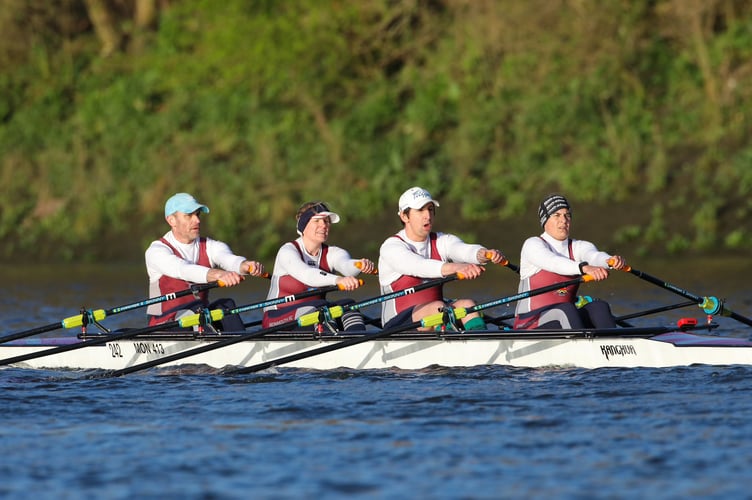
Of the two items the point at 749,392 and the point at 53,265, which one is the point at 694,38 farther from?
the point at 749,392

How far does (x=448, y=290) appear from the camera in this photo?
2411 cm

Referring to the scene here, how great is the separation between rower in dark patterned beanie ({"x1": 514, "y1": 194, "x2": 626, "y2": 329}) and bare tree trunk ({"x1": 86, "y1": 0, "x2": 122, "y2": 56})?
2677 centimetres

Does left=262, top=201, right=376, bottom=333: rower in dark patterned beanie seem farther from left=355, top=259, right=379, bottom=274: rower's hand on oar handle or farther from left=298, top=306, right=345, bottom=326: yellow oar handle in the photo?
left=298, top=306, right=345, bottom=326: yellow oar handle

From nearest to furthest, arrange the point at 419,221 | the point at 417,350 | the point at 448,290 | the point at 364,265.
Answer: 1. the point at 417,350
2. the point at 419,221
3. the point at 364,265
4. the point at 448,290

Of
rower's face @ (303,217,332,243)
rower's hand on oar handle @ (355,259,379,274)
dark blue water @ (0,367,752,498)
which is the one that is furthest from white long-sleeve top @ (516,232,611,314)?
rower's face @ (303,217,332,243)

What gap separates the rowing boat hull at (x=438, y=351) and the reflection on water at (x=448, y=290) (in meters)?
4.68

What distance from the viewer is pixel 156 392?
12.6m

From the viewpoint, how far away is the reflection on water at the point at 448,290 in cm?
2014

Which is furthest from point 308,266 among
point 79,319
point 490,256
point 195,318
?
point 79,319

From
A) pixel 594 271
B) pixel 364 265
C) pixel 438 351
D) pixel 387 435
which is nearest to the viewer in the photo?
pixel 387 435

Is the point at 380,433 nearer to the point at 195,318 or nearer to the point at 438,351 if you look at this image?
the point at 438,351

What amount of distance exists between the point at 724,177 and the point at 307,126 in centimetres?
990

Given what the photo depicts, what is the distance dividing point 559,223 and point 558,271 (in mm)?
518

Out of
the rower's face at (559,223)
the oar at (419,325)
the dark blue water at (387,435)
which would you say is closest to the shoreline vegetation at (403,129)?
the rower's face at (559,223)
